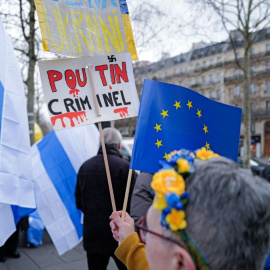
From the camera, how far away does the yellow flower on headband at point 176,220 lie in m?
0.97

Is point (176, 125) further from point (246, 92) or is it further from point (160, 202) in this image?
point (246, 92)

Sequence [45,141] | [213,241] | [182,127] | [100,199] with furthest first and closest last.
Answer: [45,141], [100,199], [182,127], [213,241]

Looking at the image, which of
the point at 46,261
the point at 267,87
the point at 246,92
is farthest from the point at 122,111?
the point at 267,87

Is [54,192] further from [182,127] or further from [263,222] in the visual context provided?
[263,222]

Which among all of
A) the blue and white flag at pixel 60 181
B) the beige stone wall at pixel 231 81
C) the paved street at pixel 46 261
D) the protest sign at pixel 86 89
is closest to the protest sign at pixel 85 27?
the protest sign at pixel 86 89

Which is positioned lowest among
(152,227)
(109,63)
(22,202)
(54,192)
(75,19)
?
(54,192)

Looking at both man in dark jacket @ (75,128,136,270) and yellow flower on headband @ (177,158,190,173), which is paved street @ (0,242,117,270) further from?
yellow flower on headband @ (177,158,190,173)

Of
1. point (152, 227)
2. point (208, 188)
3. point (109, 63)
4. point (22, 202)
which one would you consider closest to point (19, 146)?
point (22, 202)

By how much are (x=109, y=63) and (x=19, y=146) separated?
3.03ft

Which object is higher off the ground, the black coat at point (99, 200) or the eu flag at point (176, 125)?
the eu flag at point (176, 125)

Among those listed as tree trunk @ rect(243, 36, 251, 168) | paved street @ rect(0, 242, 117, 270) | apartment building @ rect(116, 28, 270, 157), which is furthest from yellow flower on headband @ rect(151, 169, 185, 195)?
apartment building @ rect(116, 28, 270, 157)

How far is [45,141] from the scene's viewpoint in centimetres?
514

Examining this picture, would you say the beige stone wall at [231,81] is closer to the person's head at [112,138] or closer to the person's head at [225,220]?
the person's head at [112,138]

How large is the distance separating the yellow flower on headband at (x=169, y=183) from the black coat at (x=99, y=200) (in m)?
2.17
